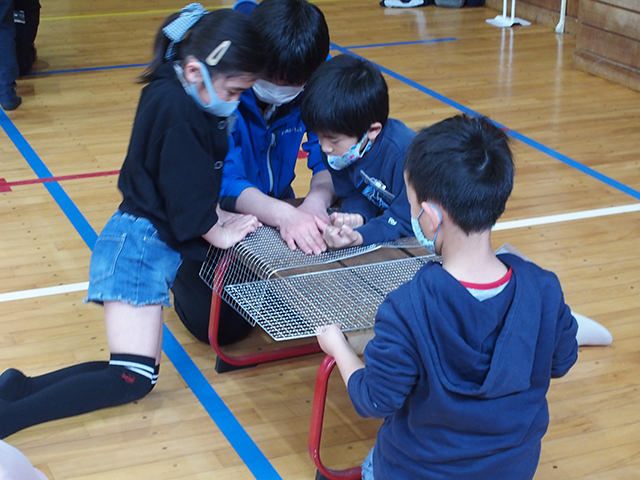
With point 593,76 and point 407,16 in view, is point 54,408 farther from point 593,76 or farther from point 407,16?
point 407,16

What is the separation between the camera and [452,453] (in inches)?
49.5

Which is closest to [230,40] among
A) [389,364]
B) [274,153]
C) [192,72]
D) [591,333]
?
[192,72]

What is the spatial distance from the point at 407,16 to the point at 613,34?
2431 mm

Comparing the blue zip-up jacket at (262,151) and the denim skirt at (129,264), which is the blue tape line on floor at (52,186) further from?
the denim skirt at (129,264)

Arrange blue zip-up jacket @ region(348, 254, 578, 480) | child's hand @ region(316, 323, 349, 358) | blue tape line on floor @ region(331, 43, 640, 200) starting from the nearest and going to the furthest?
1. blue zip-up jacket @ region(348, 254, 578, 480)
2. child's hand @ region(316, 323, 349, 358)
3. blue tape line on floor @ region(331, 43, 640, 200)

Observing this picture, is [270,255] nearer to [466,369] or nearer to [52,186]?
[466,369]

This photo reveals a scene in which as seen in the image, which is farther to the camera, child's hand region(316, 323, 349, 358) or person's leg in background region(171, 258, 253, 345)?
person's leg in background region(171, 258, 253, 345)

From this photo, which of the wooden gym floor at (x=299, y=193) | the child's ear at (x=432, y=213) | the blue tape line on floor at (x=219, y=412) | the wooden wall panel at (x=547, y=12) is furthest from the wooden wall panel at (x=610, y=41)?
→ the child's ear at (x=432, y=213)

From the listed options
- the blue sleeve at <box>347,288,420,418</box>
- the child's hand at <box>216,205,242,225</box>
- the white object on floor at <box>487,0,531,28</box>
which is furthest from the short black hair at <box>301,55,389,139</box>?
the white object on floor at <box>487,0,531,28</box>

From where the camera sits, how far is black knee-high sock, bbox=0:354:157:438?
1.83 metres

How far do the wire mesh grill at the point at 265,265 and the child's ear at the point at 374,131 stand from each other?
0.25 metres

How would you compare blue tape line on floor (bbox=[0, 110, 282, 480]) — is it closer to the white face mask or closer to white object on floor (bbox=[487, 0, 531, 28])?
the white face mask

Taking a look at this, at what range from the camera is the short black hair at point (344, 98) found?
1730mm

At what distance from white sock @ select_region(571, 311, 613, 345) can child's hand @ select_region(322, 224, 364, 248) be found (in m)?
0.72
